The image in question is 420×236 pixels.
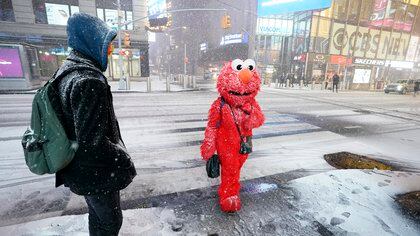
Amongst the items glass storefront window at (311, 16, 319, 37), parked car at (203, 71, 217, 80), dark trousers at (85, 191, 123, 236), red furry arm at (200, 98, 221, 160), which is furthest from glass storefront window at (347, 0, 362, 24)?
dark trousers at (85, 191, 123, 236)

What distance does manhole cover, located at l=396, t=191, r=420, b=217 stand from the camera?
304 centimetres

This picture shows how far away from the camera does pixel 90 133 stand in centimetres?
150

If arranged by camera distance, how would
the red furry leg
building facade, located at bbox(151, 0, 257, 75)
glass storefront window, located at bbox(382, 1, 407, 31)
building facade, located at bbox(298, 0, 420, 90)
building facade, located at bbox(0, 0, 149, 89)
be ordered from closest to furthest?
the red furry leg → building facade, located at bbox(0, 0, 149, 89) → building facade, located at bbox(298, 0, 420, 90) → glass storefront window, located at bbox(382, 1, 407, 31) → building facade, located at bbox(151, 0, 257, 75)

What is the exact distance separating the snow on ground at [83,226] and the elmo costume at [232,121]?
762 mm

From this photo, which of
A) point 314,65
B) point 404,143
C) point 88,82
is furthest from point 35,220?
point 314,65

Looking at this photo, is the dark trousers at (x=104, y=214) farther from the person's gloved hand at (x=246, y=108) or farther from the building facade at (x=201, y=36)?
the building facade at (x=201, y=36)

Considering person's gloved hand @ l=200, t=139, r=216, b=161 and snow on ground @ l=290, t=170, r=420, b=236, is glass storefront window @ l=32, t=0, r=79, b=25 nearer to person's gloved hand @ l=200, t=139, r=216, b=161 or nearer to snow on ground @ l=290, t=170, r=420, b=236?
person's gloved hand @ l=200, t=139, r=216, b=161

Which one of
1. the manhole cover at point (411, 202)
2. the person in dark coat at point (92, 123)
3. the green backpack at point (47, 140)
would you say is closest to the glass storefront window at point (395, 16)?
the manhole cover at point (411, 202)

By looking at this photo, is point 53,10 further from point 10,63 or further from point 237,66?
point 237,66

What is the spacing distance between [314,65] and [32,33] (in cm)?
3437

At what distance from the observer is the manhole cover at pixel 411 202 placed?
304 cm

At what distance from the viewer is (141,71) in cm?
2827

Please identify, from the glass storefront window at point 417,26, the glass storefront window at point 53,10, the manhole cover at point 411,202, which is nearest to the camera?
the manhole cover at point 411,202

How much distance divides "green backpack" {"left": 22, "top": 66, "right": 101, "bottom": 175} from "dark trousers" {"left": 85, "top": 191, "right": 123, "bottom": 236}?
0.35 m
